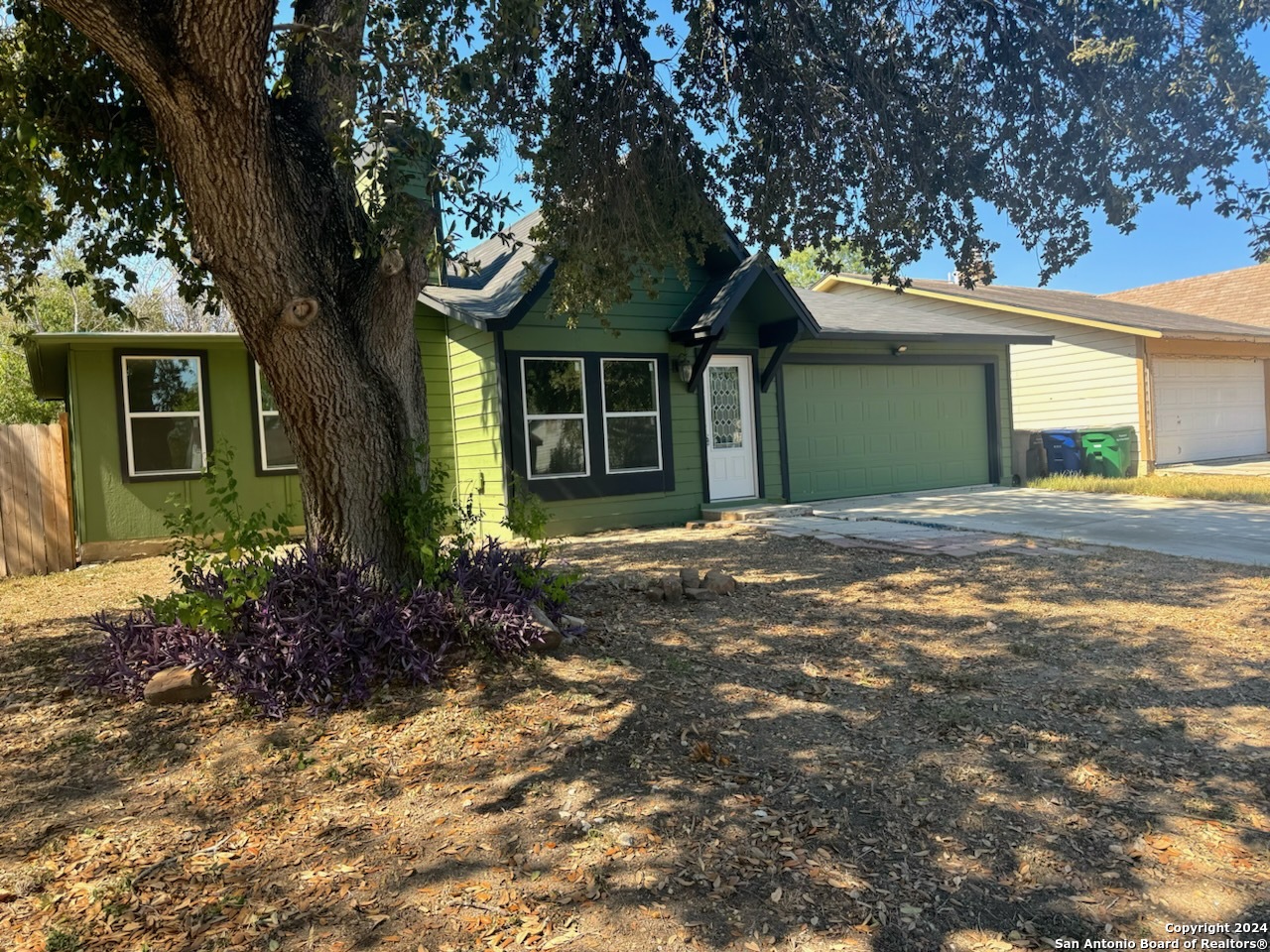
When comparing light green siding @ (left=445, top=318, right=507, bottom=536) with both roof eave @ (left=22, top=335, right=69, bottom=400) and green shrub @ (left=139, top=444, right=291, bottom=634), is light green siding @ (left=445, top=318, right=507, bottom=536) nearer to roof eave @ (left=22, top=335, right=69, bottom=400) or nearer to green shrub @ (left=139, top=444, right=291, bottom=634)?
roof eave @ (left=22, top=335, right=69, bottom=400)

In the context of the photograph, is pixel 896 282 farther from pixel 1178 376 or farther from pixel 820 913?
pixel 1178 376

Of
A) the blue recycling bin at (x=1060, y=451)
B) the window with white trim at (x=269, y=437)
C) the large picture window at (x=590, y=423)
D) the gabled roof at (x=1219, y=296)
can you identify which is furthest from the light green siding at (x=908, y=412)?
the gabled roof at (x=1219, y=296)

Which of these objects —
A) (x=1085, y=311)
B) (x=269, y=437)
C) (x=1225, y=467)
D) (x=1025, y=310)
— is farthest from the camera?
(x=1085, y=311)

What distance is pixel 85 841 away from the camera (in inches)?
111

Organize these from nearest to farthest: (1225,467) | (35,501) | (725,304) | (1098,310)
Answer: (35,501)
(725,304)
(1225,467)
(1098,310)

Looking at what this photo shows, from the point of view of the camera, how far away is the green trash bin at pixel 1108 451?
49.4 feet

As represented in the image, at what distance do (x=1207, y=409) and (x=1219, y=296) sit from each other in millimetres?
9215

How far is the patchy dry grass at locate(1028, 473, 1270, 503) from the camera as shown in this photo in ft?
37.2

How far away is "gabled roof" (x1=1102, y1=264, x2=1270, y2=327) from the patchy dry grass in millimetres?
11274

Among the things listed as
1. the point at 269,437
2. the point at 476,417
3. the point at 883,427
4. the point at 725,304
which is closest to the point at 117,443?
the point at 269,437

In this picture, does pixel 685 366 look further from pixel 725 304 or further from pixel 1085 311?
pixel 1085 311

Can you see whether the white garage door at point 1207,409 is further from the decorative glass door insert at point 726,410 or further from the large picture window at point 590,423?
the large picture window at point 590,423

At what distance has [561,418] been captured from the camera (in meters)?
10.2

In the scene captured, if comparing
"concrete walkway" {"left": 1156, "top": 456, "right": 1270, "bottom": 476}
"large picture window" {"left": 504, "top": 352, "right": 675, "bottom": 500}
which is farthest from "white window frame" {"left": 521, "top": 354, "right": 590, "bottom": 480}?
"concrete walkway" {"left": 1156, "top": 456, "right": 1270, "bottom": 476}
